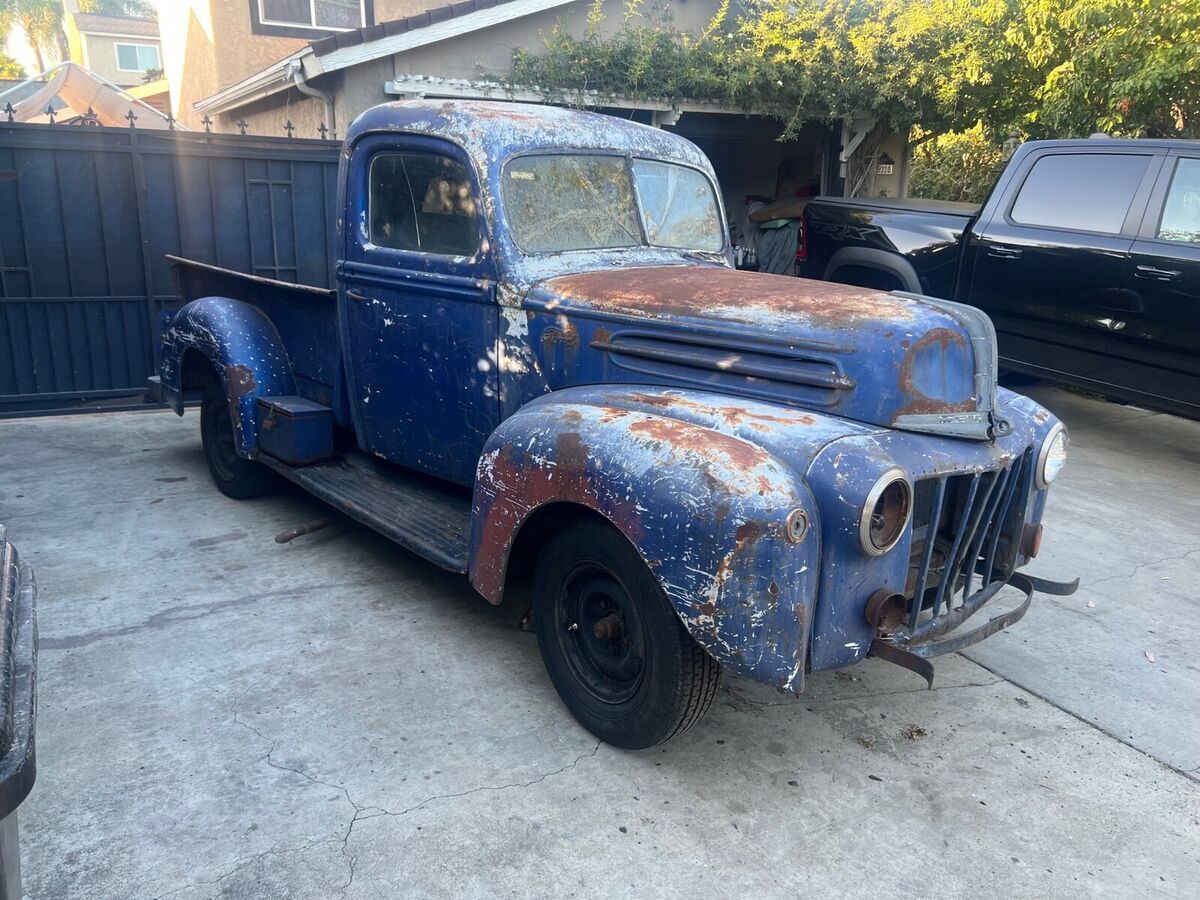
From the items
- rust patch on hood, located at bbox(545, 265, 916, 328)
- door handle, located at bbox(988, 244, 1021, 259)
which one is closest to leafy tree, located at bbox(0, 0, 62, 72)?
door handle, located at bbox(988, 244, 1021, 259)

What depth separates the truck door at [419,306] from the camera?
3.71m

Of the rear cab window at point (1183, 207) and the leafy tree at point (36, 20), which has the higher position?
the leafy tree at point (36, 20)

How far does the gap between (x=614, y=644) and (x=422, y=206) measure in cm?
212

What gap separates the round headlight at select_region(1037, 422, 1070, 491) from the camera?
3.19 meters

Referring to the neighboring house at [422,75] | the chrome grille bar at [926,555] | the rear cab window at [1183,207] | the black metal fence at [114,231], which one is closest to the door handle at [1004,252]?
the rear cab window at [1183,207]

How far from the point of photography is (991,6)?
9.65m

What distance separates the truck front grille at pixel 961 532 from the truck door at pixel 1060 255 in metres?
3.43

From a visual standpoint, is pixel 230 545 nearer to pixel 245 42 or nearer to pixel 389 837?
pixel 389 837

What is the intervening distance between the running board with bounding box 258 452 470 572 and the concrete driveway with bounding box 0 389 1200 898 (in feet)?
1.32

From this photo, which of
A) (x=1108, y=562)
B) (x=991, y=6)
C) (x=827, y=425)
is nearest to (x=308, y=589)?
(x=827, y=425)

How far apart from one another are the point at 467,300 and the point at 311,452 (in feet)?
4.47

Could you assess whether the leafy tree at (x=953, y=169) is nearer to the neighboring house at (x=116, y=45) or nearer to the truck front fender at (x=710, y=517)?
the truck front fender at (x=710, y=517)

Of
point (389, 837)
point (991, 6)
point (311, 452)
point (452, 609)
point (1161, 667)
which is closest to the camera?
point (389, 837)

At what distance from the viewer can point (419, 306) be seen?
155 inches
